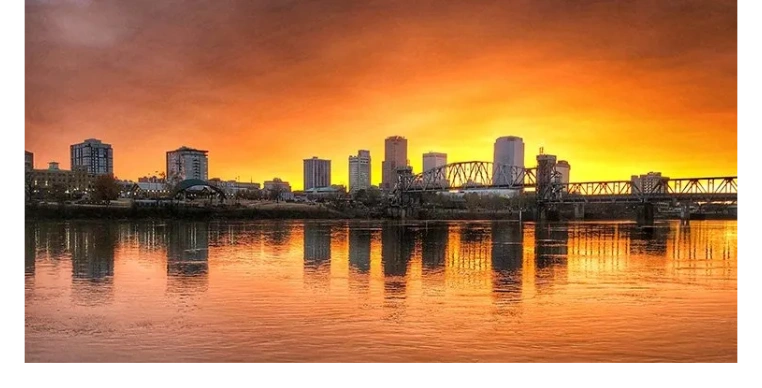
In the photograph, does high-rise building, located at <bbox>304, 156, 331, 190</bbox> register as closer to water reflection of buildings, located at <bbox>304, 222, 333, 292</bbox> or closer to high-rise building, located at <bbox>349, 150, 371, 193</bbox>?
high-rise building, located at <bbox>349, 150, 371, 193</bbox>

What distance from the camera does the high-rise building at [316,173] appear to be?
590ft

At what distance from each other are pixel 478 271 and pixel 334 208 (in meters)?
82.5

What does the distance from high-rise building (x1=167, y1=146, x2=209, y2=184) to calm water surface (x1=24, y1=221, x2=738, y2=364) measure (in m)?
123

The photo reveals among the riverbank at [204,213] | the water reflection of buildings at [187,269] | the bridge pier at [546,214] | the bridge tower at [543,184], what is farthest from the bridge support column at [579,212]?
the water reflection of buildings at [187,269]

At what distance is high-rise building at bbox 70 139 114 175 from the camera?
371 ft

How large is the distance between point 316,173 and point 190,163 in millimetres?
50888

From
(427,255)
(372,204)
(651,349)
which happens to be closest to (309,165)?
(372,204)

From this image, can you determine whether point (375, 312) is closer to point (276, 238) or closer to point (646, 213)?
point (276, 238)

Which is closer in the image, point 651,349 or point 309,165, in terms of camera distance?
point 651,349

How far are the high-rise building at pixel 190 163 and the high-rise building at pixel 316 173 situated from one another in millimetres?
41799

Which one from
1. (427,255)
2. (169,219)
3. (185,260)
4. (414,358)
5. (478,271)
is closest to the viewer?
(414,358)

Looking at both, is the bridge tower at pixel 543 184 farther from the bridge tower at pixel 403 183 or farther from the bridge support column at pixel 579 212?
the bridge tower at pixel 403 183

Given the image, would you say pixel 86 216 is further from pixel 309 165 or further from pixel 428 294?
pixel 309 165
